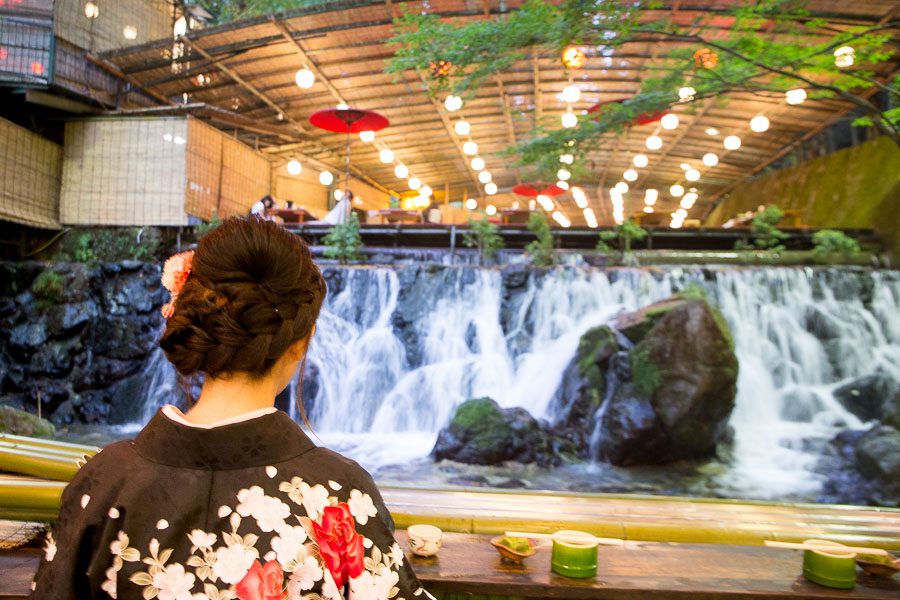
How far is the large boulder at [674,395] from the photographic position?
7.23 m

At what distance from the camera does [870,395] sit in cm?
873

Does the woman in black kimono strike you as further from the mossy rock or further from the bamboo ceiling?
the bamboo ceiling

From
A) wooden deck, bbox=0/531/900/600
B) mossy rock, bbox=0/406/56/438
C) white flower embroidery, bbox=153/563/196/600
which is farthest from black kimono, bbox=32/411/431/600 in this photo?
mossy rock, bbox=0/406/56/438

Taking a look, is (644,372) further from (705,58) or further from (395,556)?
(395,556)

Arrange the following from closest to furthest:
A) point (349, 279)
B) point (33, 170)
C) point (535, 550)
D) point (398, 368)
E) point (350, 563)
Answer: point (350, 563) → point (535, 550) → point (398, 368) → point (349, 279) → point (33, 170)

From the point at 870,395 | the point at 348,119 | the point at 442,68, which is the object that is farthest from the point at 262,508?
the point at 348,119

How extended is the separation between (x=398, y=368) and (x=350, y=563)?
347 inches

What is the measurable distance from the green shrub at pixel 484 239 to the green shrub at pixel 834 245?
679cm

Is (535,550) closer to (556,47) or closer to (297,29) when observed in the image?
(556,47)

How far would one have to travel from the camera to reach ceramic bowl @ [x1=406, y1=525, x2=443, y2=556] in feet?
6.89

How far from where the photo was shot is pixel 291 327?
1437mm

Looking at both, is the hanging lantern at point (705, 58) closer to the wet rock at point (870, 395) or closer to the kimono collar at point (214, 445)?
the wet rock at point (870, 395)

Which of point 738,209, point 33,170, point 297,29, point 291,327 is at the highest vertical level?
point 297,29

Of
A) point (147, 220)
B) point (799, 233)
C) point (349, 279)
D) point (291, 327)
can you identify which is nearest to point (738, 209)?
point (799, 233)
